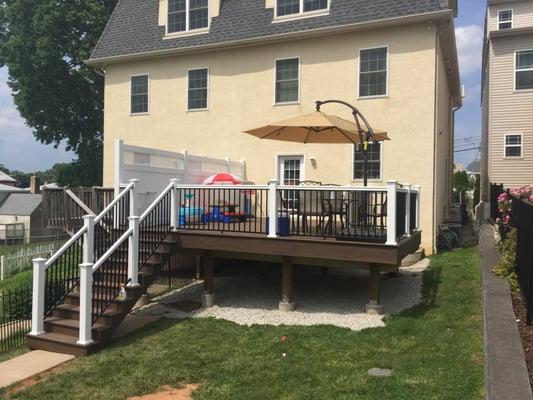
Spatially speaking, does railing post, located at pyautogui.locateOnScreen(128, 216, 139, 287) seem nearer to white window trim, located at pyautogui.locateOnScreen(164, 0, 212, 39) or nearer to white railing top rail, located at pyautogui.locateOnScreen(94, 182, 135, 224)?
white railing top rail, located at pyautogui.locateOnScreen(94, 182, 135, 224)

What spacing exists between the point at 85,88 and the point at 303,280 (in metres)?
25.6

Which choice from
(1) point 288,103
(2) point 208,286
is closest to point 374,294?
(2) point 208,286

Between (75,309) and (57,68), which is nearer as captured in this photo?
(75,309)

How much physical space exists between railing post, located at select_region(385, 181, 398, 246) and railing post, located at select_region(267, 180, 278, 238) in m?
1.87

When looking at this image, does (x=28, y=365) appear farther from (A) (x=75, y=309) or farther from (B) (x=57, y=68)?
(B) (x=57, y=68)

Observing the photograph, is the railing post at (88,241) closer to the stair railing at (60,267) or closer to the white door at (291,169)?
the stair railing at (60,267)

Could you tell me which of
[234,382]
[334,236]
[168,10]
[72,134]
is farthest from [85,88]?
[234,382]

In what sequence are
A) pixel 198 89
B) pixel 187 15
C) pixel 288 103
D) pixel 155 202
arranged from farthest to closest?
pixel 187 15 < pixel 198 89 < pixel 288 103 < pixel 155 202

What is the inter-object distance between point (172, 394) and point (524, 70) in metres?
19.8

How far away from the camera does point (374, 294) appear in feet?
26.3

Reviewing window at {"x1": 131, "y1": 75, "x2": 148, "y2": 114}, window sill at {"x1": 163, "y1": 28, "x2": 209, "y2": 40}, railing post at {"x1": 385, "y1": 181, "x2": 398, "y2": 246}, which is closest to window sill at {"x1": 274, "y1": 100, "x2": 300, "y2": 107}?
window sill at {"x1": 163, "y1": 28, "x2": 209, "y2": 40}

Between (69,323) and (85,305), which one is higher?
(85,305)

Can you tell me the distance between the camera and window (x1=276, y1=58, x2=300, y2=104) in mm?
13758

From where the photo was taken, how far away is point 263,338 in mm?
7035
